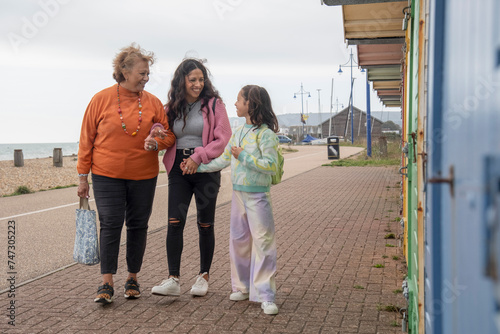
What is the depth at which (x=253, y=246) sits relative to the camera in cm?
502

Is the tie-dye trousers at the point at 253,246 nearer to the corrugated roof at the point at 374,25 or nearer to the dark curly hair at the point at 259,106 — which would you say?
the dark curly hair at the point at 259,106

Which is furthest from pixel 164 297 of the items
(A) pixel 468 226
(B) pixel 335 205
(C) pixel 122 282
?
(B) pixel 335 205

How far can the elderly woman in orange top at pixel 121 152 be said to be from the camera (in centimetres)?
507

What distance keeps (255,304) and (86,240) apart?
1.44m

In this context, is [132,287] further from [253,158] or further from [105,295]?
[253,158]

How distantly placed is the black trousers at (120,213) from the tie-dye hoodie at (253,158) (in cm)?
74

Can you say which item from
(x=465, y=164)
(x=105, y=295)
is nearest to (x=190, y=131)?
(x=105, y=295)

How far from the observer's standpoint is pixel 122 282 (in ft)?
19.2

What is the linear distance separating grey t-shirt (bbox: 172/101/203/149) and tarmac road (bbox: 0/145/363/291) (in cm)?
212

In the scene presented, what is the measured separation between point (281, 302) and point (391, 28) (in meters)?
4.57

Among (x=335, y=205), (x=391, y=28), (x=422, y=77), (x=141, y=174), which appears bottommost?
(x=335, y=205)

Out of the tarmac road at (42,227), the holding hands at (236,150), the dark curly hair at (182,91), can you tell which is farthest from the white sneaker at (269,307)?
the tarmac road at (42,227)

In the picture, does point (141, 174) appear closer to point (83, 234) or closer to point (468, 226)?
point (83, 234)

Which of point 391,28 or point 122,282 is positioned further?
point 391,28
